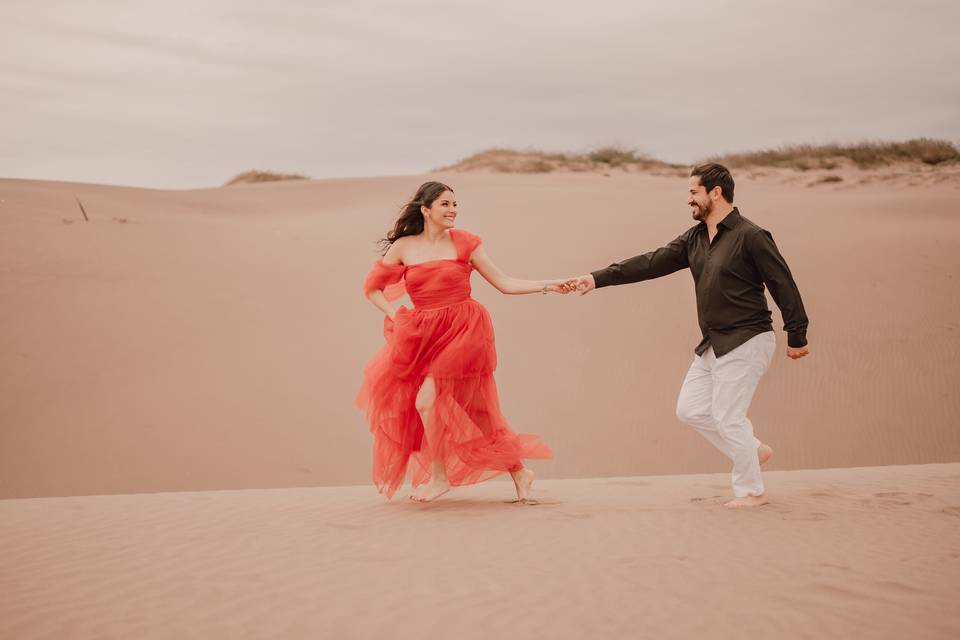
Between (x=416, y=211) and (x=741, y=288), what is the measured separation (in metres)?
2.24

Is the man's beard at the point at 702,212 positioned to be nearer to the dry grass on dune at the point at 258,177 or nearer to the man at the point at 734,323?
the man at the point at 734,323

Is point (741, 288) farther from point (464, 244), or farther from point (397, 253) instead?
point (397, 253)

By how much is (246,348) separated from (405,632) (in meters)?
9.49

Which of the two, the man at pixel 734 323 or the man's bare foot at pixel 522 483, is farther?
the man's bare foot at pixel 522 483

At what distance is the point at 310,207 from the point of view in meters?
27.0

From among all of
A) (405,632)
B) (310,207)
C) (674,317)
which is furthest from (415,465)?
(310,207)

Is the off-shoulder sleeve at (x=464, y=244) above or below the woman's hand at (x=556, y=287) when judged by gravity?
above

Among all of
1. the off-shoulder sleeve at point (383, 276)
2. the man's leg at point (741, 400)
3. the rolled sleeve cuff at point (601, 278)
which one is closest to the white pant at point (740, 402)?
the man's leg at point (741, 400)

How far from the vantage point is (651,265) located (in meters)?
6.68

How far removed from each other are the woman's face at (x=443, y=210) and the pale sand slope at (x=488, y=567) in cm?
190

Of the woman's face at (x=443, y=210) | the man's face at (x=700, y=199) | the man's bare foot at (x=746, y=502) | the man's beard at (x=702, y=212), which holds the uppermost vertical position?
the woman's face at (x=443, y=210)

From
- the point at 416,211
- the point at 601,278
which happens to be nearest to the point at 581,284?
the point at 601,278

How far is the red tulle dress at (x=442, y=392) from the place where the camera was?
623cm

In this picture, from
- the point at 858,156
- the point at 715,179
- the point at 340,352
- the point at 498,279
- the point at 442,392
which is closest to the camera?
the point at 715,179
